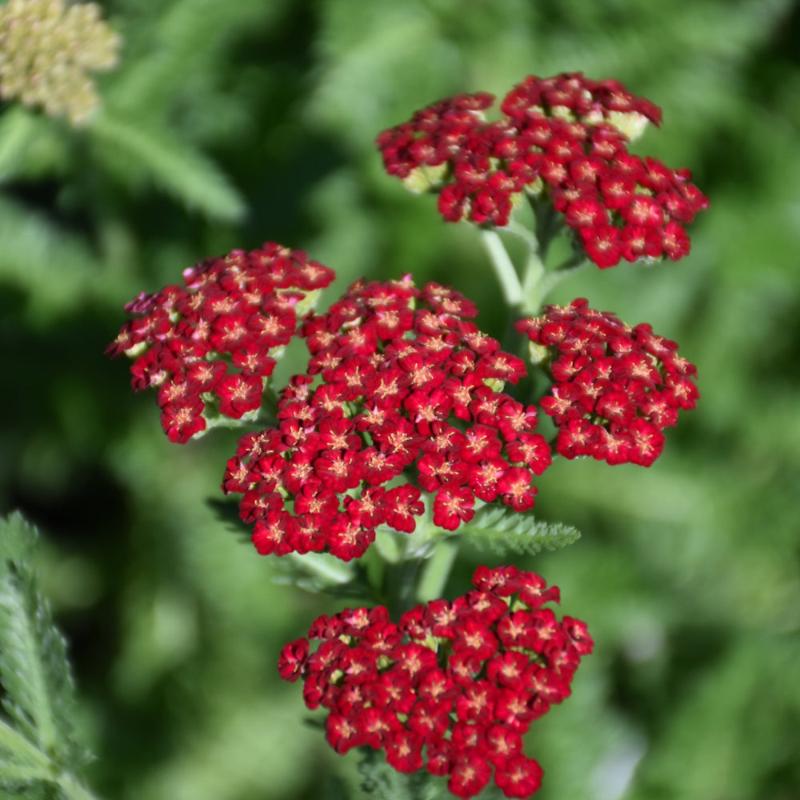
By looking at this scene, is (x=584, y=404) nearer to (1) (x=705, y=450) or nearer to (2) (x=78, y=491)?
(1) (x=705, y=450)

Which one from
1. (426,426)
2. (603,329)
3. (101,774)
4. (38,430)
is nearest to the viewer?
(426,426)

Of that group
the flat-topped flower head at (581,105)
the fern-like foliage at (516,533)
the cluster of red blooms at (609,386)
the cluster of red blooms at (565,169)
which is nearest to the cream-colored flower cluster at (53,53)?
the cluster of red blooms at (565,169)

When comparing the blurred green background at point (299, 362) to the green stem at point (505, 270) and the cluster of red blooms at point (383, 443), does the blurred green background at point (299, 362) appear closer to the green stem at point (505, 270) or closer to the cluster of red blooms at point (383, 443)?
the green stem at point (505, 270)

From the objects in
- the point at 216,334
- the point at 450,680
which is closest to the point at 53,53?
the point at 216,334

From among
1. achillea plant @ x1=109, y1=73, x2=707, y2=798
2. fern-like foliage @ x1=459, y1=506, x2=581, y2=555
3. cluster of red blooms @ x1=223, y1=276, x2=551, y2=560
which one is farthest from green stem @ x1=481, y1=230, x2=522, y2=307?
fern-like foliage @ x1=459, y1=506, x2=581, y2=555

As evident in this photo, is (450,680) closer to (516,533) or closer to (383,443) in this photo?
(516,533)

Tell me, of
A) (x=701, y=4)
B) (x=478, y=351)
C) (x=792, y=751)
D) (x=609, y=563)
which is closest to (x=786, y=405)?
(x=609, y=563)

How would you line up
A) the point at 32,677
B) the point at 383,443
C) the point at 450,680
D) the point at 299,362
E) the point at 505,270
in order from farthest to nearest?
1. the point at 299,362
2. the point at 505,270
3. the point at 32,677
4. the point at 383,443
5. the point at 450,680
